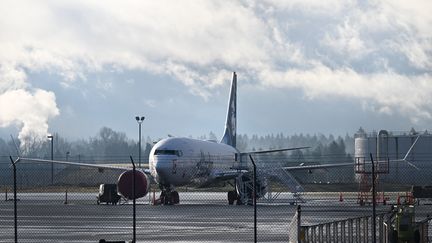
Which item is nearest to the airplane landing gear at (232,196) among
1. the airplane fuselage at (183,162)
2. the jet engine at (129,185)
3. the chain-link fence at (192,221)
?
the chain-link fence at (192,221)

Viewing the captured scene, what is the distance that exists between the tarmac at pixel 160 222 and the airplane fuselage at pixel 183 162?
4260 mm

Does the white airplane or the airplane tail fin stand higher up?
the airplane tail fin

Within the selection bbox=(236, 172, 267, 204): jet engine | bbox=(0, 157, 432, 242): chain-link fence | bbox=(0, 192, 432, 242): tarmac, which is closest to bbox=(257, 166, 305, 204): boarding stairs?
bbox=(0, 157, 432, 242): chain-link fence

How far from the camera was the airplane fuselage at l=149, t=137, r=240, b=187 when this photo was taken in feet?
224

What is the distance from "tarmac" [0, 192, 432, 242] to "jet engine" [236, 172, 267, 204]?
2935mm

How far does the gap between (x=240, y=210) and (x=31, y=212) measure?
1061 cm

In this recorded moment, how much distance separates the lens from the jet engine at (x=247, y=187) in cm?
6745

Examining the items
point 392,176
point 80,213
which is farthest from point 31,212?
point 392,176

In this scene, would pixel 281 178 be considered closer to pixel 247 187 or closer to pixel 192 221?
pixel 247 187

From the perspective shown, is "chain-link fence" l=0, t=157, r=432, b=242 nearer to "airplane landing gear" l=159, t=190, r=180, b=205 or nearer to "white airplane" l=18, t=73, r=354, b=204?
"white airplane" l=18, t=73, r=354, b=204

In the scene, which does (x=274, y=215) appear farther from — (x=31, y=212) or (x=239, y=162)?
(x=239, y=162)

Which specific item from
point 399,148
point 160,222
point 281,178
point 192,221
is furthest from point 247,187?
point 399,148

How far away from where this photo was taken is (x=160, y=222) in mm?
46812

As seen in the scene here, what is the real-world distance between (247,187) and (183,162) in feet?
13.6
